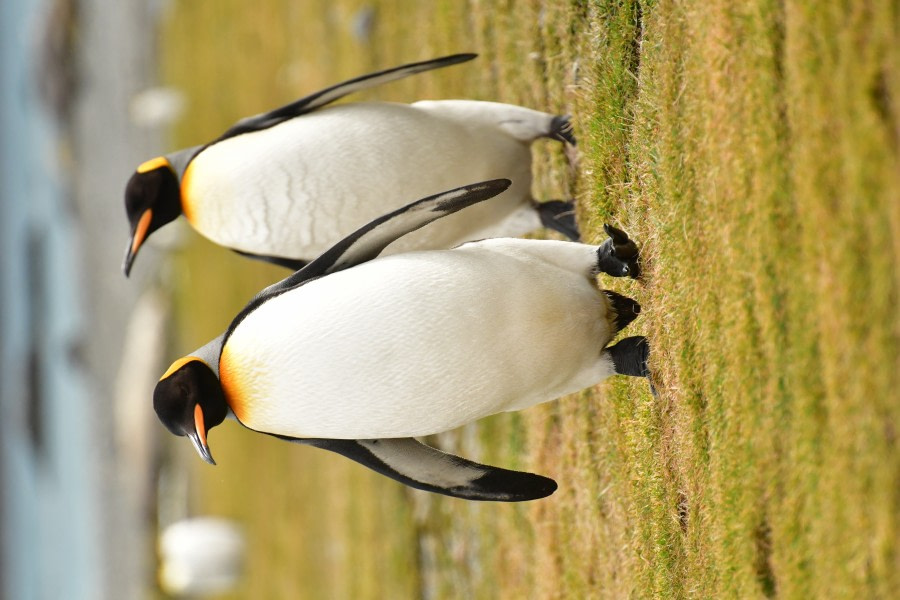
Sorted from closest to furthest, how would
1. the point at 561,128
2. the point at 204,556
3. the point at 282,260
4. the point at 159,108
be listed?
the point at 282,260 < the point at 561,128 < the point at 204,556 < the point at 159,108

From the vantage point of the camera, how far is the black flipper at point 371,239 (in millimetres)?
1521

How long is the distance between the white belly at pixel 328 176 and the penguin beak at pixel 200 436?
0.45m

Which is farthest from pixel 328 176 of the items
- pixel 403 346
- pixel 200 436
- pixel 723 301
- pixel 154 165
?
pixel 723 301

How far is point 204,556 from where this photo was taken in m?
5.72

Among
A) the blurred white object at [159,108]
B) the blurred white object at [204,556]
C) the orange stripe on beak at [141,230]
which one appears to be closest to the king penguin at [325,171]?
the orange stripe on beak at [141,230]

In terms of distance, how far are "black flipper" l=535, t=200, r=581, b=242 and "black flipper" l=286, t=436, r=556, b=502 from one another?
2.20ft

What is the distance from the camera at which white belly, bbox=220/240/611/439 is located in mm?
1460

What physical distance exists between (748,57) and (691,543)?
0.75 metres

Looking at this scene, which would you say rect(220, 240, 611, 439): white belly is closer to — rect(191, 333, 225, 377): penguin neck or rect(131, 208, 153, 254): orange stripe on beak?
rect(191, 333, 225, 377): penguin neck

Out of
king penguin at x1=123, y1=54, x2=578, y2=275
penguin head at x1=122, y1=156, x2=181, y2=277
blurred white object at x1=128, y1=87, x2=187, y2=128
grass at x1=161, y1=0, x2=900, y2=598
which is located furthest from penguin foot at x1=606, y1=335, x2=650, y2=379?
blurred white object at x1=128, y1=87, x2=187, y2=128

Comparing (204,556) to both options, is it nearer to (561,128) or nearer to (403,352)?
(561,128)

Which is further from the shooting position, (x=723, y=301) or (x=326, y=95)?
(x=326, y=95)

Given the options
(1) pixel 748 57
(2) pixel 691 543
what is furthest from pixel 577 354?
(1) pixel 748 57

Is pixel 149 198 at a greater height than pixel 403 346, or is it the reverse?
pixel 149 198
